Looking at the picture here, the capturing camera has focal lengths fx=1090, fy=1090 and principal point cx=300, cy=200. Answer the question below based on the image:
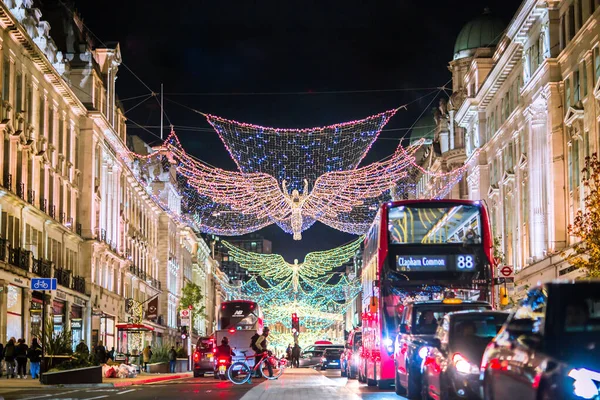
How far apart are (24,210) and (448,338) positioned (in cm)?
3332

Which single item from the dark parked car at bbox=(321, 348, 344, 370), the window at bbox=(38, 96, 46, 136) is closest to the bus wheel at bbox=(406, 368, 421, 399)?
the window at bbox=(38, 96, 46, 136)

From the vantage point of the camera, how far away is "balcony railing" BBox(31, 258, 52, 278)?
46.9 meters

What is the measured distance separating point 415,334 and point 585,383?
10479 mm

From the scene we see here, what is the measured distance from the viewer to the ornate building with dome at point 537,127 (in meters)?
44.0

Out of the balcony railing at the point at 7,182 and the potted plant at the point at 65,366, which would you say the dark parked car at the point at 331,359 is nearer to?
the balcony railing at the point at 7,182

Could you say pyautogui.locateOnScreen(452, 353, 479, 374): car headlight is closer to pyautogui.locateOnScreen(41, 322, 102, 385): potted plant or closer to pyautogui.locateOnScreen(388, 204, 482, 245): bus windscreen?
pyautogui.locateOnScreen(388, 204, 482, 245): bus windscreen

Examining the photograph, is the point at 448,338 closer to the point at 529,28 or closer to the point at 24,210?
the point at 24,210

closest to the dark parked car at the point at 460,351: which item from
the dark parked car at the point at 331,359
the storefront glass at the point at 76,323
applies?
the storefront glass at the point at 76,323

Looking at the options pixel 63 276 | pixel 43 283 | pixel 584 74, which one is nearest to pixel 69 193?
pixel 63 276

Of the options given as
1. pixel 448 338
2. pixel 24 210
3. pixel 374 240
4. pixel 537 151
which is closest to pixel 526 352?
pixel 448 338

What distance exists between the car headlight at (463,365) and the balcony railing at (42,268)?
34518 millimetres

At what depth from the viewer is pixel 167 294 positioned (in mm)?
92188

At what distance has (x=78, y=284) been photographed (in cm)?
5662

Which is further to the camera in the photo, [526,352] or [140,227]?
[140,227]
